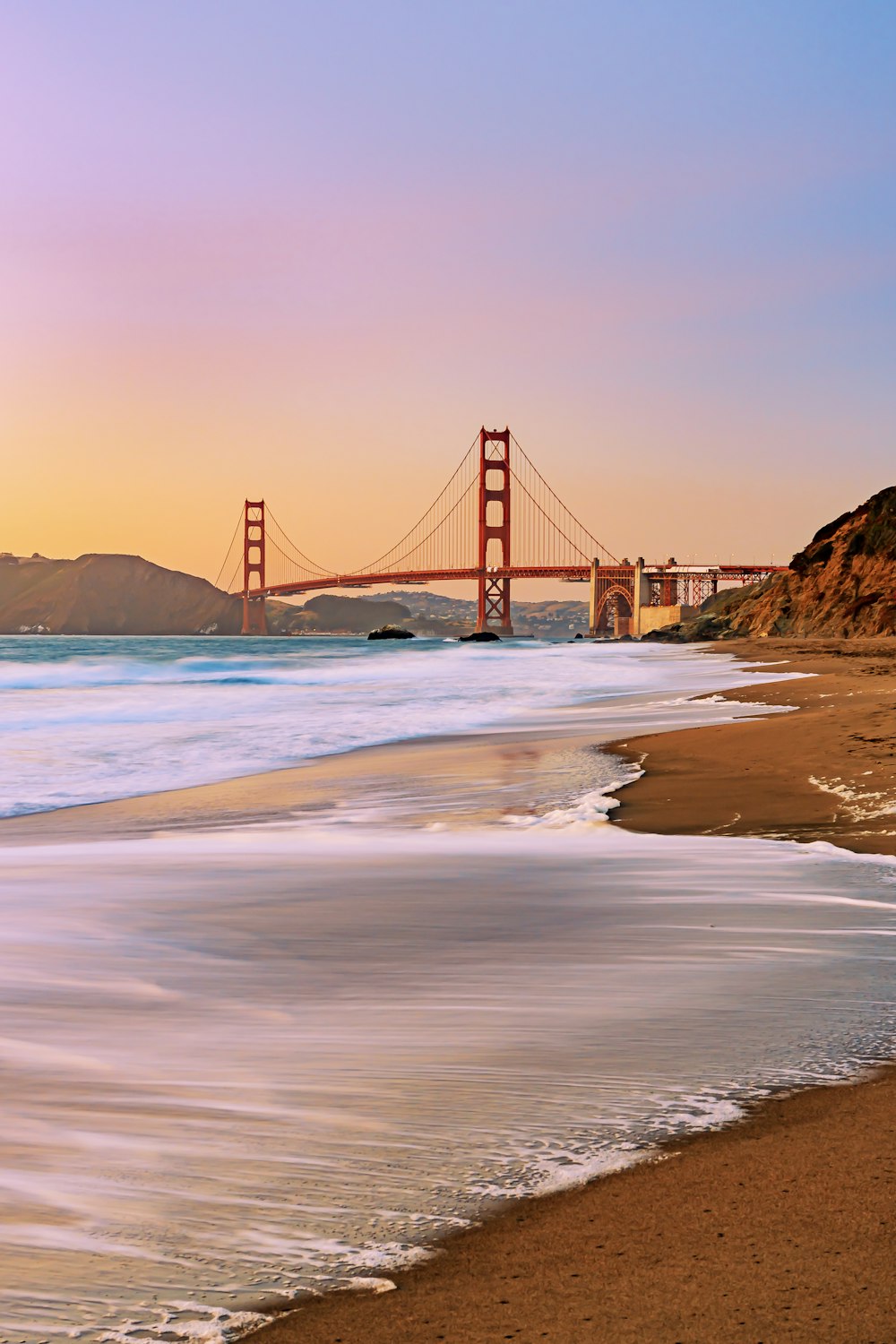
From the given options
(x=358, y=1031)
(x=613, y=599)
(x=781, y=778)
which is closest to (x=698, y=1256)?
(x=358, y=1031)

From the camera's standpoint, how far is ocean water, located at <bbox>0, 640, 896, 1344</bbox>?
2031mm

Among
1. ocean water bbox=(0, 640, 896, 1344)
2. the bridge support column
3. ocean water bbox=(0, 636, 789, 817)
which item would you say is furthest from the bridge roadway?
ocean water bbox=(0, 640, 896, 1344)

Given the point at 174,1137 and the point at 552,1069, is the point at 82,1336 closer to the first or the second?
the point at 174,1137

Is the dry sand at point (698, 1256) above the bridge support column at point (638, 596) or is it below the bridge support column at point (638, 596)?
below

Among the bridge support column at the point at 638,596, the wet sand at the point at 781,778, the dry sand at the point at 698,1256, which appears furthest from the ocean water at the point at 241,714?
the bridge support column at the point at 638,596

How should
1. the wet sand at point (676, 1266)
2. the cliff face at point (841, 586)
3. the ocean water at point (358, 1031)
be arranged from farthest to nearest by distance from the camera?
1. the cliff face at point (841, 586)
2. the ocean water at point (358, 1031)
3. the wet sand at point (676, 1266)

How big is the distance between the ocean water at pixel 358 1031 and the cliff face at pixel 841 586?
5331cm

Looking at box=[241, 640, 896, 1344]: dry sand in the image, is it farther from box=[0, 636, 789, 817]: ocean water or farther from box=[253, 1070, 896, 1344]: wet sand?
box=[0, 636, 789, 817]: ocean water

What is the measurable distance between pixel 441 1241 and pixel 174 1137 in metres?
0.75

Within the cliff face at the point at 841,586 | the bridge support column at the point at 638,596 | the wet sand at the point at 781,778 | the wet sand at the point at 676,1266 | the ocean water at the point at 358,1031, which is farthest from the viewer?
the bridge support column at the point at 638,596

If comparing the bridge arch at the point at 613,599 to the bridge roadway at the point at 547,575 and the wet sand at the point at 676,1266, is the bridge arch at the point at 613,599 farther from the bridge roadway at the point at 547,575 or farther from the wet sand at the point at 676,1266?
the wet sand at the point at 676,1266

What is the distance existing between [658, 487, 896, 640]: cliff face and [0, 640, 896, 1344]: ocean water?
53.3 m

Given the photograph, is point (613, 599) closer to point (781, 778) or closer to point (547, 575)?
point (547, 575)

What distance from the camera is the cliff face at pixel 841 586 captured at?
58656 millimetres
